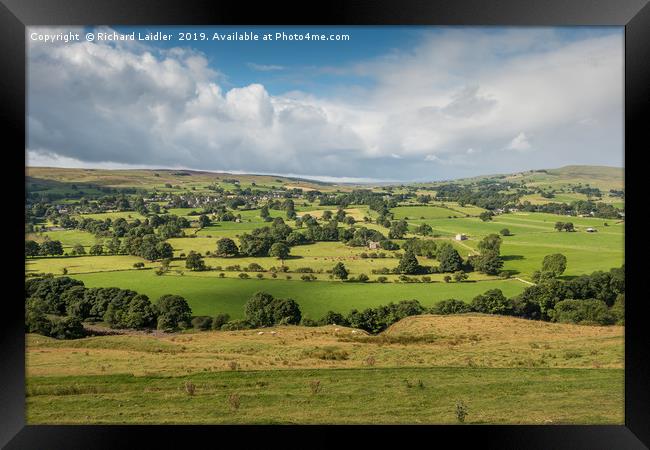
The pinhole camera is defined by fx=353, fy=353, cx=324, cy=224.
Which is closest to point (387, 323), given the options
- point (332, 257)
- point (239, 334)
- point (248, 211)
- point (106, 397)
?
point (332, 257)

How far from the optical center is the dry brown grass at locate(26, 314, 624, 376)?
440cm

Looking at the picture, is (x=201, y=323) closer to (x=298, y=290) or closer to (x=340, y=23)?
(x=298, y=290)

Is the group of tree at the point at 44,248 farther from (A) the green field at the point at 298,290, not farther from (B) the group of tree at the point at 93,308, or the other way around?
(A) the green field at the point at 298,290

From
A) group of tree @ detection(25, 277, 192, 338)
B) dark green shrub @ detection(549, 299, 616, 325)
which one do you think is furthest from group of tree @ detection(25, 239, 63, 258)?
dark green shrub @ detection(549, 299, 616, 325)

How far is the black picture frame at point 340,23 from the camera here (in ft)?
11.8

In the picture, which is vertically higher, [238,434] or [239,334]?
[239,334]

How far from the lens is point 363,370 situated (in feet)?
14.8

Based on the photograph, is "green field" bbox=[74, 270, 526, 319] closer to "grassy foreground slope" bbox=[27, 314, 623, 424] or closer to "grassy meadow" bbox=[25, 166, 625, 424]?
"grassy meadow" bbox=[25, 166, 625, 424]

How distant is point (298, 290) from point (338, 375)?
4.34 feet

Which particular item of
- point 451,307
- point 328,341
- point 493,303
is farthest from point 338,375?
point 493,303

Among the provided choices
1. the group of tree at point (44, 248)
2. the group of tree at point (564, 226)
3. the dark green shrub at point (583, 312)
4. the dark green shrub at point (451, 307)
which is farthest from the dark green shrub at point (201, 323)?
the group of tree at point (564, 226)

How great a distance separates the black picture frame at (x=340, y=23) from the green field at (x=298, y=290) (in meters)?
1.40
